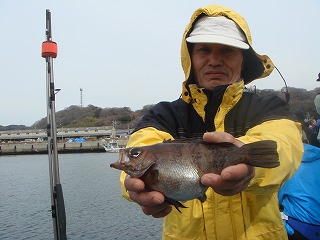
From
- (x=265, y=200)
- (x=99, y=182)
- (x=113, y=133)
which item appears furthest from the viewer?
(x=113, y=133)

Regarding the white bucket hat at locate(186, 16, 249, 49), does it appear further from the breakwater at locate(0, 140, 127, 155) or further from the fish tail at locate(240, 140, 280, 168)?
the breakwater at locate(0, 140, 127, 155)

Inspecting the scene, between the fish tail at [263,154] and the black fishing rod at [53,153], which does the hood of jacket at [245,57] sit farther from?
the black fishing rod at [53,153]

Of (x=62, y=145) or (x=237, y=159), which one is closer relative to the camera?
(x=237, y=159)

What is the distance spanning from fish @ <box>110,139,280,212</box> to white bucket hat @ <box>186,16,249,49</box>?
92 centimetres

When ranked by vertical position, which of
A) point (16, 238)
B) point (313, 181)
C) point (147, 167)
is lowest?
point (16, 238)

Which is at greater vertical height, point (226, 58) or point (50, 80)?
point (50, 80)

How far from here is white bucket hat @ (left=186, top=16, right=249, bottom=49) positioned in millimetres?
2637

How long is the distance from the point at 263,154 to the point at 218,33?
122 cm

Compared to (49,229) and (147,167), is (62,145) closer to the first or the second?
(49,229)

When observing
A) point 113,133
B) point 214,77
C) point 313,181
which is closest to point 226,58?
point 214,77

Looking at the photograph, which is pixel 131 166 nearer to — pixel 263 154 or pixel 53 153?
pixel 263 154

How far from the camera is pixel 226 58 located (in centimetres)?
281

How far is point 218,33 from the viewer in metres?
2.71

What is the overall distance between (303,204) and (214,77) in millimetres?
2701
